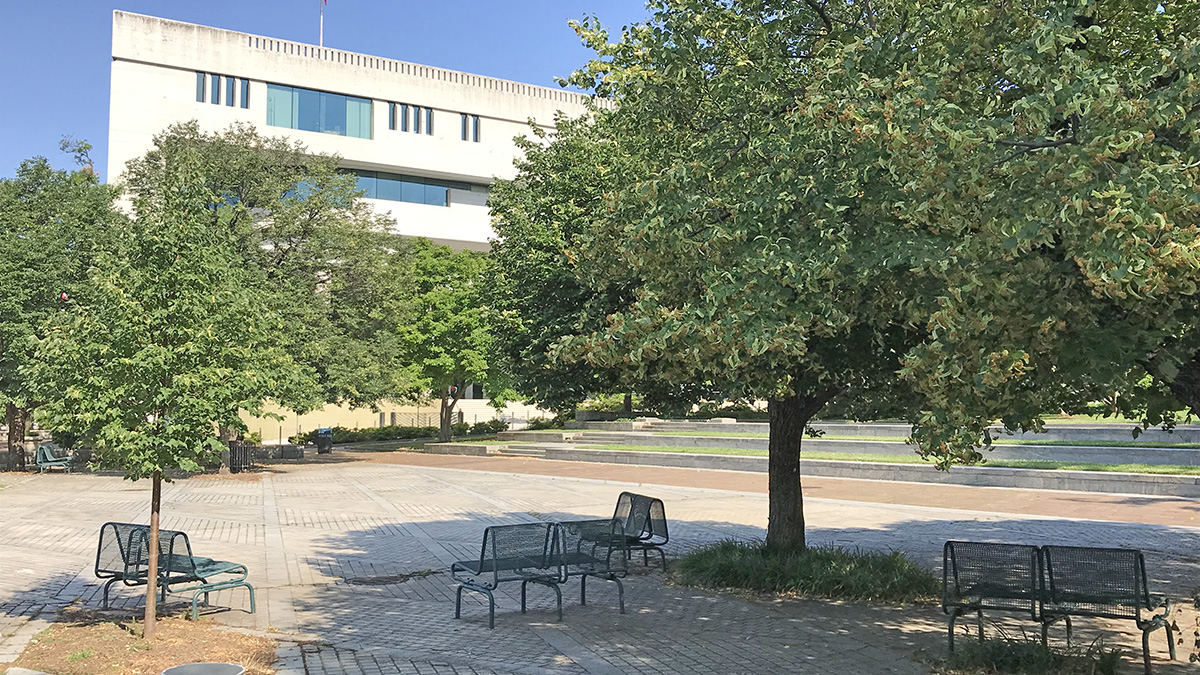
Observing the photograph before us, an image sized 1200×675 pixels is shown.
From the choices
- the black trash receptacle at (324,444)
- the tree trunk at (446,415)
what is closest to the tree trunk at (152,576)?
the black trash receptacle at (324,444)

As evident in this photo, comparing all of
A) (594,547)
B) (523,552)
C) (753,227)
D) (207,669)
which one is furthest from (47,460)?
(753,227)

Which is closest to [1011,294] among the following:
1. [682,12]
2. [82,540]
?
[682,12]

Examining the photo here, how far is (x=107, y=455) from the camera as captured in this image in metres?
8.78

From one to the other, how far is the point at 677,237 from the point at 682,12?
244cm

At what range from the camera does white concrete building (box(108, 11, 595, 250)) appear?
152 ft

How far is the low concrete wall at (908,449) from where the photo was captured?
72.6 feet

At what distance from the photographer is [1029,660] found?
7.38 meters

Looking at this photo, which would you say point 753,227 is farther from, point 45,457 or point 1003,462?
point 45,457

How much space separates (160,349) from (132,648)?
2577mm

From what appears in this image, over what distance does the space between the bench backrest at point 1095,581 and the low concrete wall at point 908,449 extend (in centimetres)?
1483

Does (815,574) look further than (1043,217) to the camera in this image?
Yes

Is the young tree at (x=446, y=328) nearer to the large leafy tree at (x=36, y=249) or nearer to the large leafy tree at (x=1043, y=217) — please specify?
the large leafy tree at (x=36, y=249)

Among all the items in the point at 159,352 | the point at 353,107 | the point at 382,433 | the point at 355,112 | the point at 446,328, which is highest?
the point at 353,107

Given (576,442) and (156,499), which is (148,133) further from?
(156,499)
